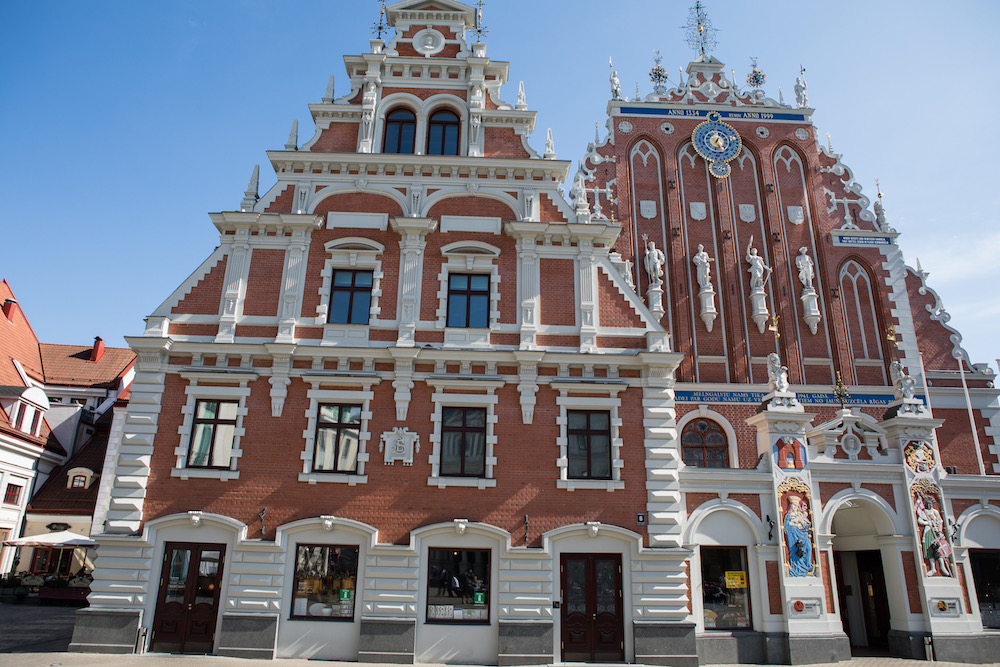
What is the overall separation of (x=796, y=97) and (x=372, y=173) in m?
20.4

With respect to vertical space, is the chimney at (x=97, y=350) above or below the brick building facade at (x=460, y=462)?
A: above

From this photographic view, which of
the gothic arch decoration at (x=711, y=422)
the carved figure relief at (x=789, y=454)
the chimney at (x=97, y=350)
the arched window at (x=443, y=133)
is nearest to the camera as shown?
the carved figure relief at (x=789, y=454)

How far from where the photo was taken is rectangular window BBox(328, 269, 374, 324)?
692 inches

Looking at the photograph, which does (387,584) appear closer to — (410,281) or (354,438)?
(354,438)

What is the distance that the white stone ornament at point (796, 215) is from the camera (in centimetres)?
2636

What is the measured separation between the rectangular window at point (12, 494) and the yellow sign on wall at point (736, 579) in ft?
99.0

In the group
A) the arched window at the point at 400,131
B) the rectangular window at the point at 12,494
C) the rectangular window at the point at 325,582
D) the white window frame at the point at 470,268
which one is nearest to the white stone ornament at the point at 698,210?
the white window frame at the point at 470,268

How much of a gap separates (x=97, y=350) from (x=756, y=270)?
37270mm

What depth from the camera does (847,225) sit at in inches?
1043

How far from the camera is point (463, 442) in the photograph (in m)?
16.4

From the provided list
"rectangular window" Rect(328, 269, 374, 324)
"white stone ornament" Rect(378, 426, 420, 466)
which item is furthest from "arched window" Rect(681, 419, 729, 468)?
"rectangular window" Rect(328, 269, 374, 324)

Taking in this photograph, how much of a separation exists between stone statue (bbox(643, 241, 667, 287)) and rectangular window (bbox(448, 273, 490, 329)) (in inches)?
356

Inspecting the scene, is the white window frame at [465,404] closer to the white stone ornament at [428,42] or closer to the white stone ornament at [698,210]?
the white stone ornament at [428,42]

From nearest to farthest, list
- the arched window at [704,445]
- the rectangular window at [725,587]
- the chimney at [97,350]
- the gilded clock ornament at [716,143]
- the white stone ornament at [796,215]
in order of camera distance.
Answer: the rectangular window at [725,587] → the arched window at [704,445] → the white stone ornament at [796,215] → the gilded clock ornament at [716,143] → the chimney at [97,350]
